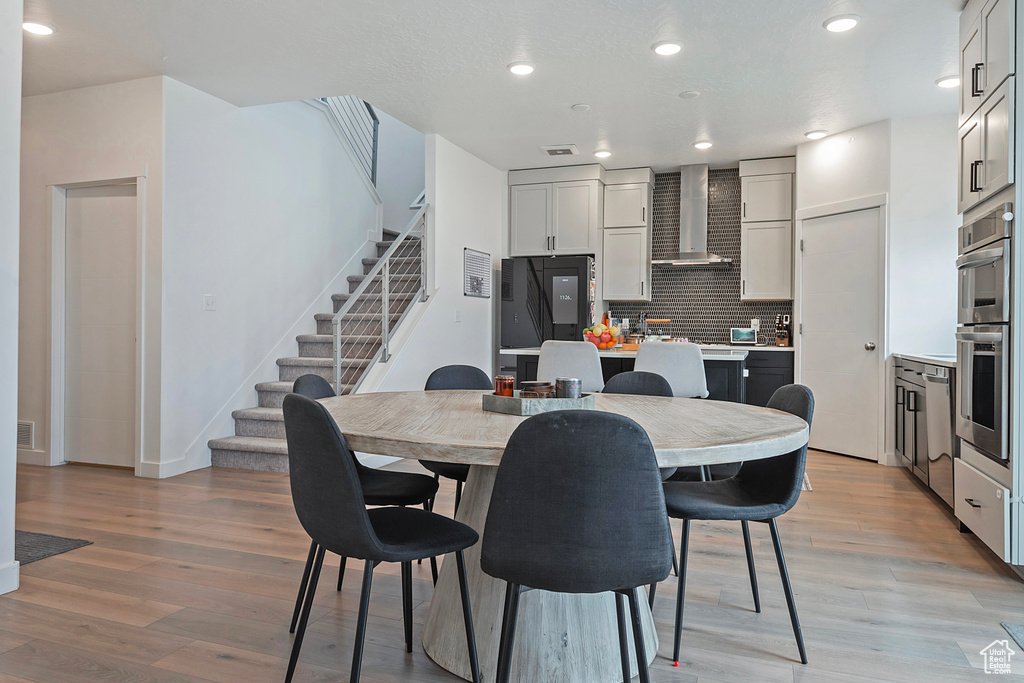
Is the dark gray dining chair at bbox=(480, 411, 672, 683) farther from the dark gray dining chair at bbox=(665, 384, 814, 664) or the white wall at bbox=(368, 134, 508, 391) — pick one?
the white wall at bbox=(368, 134, 508, 391)

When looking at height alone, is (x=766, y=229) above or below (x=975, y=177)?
above

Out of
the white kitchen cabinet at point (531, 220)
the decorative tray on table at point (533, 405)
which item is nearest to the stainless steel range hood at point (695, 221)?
the white kitchen cabinet at point (531, 220)

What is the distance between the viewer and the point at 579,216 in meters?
6.51

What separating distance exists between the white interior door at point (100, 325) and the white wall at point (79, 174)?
0.47 ft

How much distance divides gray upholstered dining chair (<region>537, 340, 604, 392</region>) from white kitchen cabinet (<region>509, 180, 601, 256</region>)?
254 cm

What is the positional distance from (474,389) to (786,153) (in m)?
4.29

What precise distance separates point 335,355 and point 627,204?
3481 millimetres

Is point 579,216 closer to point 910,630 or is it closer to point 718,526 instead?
point 718,526

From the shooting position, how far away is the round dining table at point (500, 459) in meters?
1.47

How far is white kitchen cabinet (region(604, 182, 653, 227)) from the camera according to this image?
653 centimetres

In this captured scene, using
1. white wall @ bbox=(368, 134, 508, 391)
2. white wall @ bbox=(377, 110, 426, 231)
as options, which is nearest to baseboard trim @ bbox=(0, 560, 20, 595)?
white wall @ bbox=(368, 134, 508, 391)

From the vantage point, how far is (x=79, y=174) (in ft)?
14.9

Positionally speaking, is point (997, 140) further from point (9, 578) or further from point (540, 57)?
point (9, 578)

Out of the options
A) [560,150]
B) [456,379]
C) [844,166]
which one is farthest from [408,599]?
[844,166]
